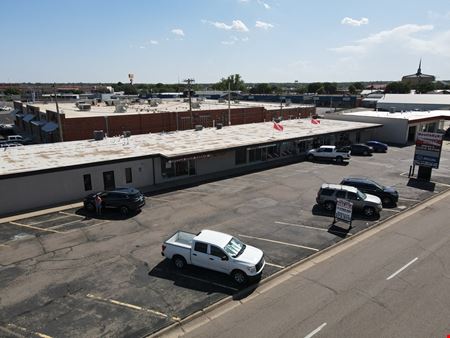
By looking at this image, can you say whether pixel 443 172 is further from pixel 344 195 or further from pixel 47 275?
pixel 47 275

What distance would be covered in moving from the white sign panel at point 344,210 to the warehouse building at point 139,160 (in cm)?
1425

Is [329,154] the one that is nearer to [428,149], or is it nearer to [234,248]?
[428,149]

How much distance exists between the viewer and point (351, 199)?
23625 millimetres

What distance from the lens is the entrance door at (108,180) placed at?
27516 millimetres

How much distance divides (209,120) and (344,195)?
32.3 metres

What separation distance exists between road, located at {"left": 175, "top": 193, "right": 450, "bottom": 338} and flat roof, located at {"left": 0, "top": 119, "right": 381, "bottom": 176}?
1724 cm

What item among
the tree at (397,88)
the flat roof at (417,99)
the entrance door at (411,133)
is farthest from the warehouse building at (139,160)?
the tree at (397,88)

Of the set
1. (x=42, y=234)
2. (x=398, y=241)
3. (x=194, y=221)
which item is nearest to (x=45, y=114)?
(x=42, y=234)

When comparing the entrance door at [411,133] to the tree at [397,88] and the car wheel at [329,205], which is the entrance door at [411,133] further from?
the tree at [397,88]

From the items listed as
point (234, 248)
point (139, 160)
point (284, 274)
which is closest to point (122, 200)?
point (139, 160)

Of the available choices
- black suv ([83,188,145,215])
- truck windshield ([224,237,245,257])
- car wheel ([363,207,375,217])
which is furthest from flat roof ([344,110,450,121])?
truck windshield ([224,237,245,257])

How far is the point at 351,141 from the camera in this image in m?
51.0

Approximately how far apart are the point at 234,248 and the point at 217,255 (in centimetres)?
90

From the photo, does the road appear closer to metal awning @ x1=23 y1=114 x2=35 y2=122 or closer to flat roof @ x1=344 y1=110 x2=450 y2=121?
flat roof @ x1=344 y1=110 x2=450 y2=121
